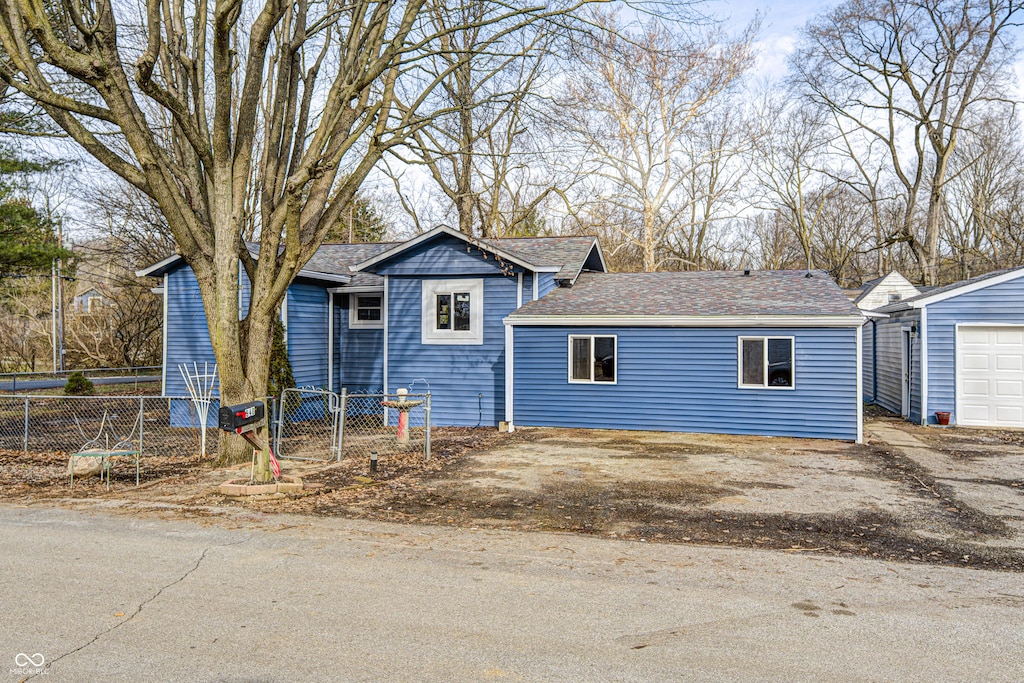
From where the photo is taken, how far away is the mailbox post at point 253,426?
841 cm

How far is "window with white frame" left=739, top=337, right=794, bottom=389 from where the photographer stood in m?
14.1

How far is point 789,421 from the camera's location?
14133mm

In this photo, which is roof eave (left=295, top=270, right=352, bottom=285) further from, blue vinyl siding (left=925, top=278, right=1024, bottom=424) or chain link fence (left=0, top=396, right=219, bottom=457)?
blue vinyl siding (left=925, top=278, right=1024, bottom=424)

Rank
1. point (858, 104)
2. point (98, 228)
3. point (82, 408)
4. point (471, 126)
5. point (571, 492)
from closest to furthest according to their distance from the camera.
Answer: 1. point (571, 492)
2. point (82, 408)
3. point (471, 126)
4. point (98, 228)
5. point (858, 104)

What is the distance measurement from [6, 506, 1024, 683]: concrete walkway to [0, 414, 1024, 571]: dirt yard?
0.76m

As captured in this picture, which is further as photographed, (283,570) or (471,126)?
(471,126)

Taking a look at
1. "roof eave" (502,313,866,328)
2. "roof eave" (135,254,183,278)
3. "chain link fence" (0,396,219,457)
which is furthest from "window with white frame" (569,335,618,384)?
"roof eave" (135,254,183,278)

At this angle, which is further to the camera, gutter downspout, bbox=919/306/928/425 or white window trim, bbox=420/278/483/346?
white window trim, bbox=420/278/483/346

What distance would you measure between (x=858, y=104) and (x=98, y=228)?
31.8m

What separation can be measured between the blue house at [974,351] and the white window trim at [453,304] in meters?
9.69

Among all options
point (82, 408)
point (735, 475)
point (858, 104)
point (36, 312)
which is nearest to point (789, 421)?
point (735, 475)

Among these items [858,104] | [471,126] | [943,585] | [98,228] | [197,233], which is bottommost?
[943,585]

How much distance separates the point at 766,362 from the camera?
14.2m

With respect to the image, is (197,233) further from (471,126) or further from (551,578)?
(471,126)
